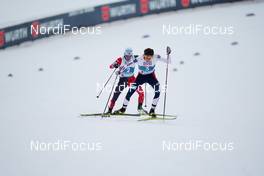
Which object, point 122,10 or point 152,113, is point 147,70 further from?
point 122,10

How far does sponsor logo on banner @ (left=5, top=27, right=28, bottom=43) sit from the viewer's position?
1756cm

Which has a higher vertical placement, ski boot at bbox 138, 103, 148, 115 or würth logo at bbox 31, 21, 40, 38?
würth logo at bbox 31, 21, 40, 38

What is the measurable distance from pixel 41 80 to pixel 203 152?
720 centimetres

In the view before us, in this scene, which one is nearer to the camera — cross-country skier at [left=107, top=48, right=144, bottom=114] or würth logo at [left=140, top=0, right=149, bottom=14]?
cross-country skier at [left=107, top=48, right=144, bottom=114]

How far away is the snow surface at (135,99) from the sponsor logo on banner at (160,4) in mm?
393

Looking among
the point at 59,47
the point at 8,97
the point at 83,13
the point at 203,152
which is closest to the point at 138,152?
the point at 203,152

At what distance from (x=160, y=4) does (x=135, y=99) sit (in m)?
7.79

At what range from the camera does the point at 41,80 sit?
44.8 feet

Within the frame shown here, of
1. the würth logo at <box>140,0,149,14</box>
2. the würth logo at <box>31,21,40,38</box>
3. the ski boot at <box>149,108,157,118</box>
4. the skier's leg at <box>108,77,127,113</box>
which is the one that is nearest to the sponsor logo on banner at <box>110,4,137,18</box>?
the würth logo at <box>140,0,149,14</box>

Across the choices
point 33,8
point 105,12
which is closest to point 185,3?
point 105,12

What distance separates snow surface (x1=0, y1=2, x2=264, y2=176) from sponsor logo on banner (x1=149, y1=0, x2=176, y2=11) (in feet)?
1.29

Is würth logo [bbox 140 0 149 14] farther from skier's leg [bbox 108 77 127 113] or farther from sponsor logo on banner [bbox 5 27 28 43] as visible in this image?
skier's leg [bbox 108 77 127 113]

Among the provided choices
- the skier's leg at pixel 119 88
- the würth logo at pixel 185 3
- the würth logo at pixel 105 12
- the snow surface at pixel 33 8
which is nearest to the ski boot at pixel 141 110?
the skier's leg at pixel 119 88

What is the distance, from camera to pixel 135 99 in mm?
11344
